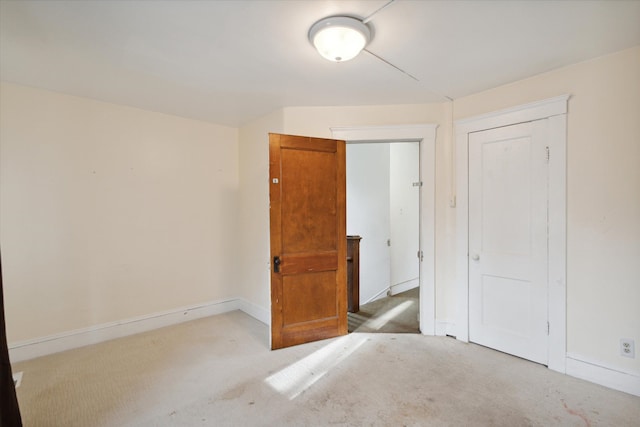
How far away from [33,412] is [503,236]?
393cm

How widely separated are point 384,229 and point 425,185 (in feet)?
5.40

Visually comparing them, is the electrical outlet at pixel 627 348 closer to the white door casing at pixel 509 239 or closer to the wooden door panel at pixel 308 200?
the white door casing at pixel 509 239

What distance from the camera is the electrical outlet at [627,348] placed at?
6.95ft

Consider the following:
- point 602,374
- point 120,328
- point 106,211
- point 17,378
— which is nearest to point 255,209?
point 106,211

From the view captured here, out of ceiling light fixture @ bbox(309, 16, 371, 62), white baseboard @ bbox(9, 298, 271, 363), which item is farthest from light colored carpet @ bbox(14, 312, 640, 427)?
ceiling light fixture @ bbox(309, 16, 371, 62)

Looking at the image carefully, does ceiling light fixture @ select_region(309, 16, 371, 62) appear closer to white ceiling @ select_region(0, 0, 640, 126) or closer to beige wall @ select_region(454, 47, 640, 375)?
white ceiling @ select_region(0, 0, 640, 126)

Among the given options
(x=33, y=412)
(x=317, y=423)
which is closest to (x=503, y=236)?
(x=317, y=423)

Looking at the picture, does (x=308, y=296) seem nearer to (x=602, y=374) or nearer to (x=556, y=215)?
(x=556, y=215)

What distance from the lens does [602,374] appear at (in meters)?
2.22

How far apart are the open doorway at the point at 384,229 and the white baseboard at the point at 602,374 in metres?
1.40

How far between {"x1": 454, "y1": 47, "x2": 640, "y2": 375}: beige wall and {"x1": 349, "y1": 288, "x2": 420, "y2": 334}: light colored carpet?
5.04ft

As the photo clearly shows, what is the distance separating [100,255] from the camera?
122 inches

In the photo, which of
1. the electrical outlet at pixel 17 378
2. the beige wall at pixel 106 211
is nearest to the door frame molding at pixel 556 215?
the beige wall at pixel 106 211


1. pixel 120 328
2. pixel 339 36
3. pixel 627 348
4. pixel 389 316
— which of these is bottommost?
pixel 389 316
